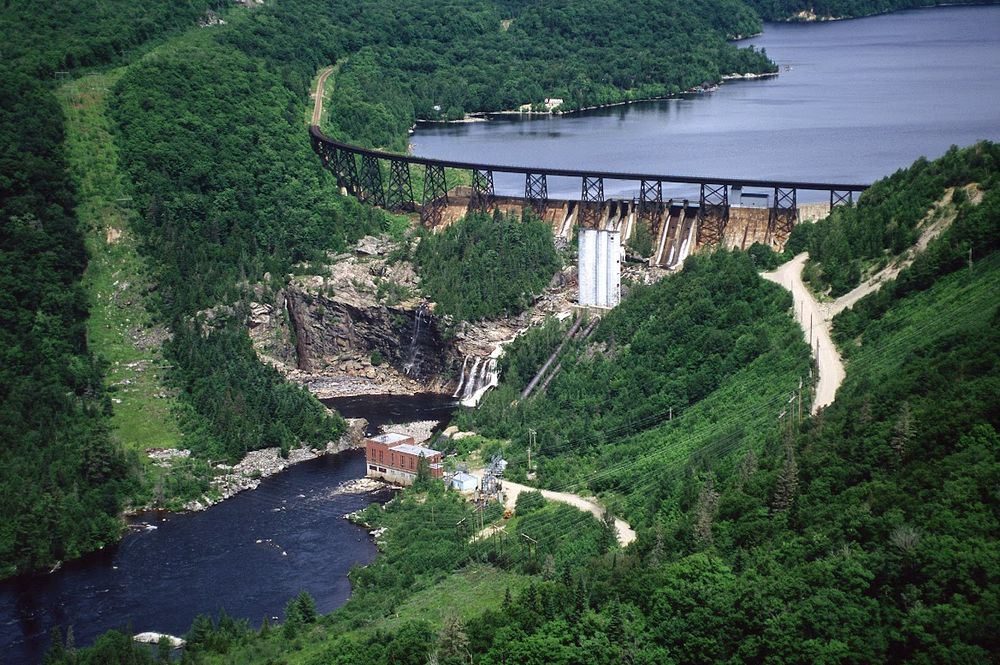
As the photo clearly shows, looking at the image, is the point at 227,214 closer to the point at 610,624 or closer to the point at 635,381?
the point at 635,381

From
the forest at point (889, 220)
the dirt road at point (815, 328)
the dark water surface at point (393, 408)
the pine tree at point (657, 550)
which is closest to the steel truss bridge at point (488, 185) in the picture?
the forest at point (889, 220)

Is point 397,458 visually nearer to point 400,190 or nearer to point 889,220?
point 889,220

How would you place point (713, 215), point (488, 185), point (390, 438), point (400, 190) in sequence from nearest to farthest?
point (390, 438), point (713, 215), point (488, 185), point (400, 190)

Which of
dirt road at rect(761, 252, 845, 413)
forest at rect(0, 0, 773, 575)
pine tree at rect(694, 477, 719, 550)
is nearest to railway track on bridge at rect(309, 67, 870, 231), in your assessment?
forest at rect(0, 0, 773, 575)

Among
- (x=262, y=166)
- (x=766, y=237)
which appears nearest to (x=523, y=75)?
(x=262, y=166)

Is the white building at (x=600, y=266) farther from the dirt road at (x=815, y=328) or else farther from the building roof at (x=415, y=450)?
the building roof at (x=415, y=450)

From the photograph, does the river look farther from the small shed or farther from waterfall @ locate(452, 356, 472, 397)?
waterfall @ locate(452, 356, 472, 397)

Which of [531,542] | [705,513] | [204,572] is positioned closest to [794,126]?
[531,542]
